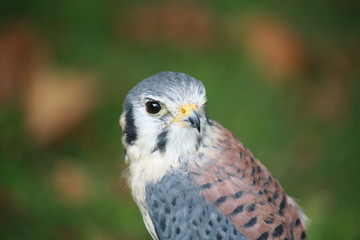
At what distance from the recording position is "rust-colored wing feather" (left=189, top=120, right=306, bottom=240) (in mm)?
3836

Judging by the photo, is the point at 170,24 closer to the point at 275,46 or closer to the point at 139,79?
the point at 139,79

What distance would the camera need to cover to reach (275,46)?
6898 millimetres

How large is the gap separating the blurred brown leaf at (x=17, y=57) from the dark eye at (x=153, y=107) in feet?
9.14

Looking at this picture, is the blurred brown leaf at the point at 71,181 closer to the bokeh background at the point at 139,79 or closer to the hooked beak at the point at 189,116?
the bokeh background at the point at 139,79

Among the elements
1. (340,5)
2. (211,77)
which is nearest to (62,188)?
(211,77)

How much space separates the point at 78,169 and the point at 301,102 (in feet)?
Answer: 7.62

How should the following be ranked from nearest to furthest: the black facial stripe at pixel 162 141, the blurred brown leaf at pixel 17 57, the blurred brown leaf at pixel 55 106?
the black facial stripe at pixel 162 141 < the blurred brown leaf at pixel 55 106 < the blurred brown leaf at pixel 17 57

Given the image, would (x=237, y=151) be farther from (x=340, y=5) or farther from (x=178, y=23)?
(x=340, y=5)

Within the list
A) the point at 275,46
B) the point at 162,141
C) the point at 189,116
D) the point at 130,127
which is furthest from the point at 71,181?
the point at 275,46

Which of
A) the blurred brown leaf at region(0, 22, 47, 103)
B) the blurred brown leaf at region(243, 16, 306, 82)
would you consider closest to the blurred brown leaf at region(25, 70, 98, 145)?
the blurred brown leaf at region(0, 22, 47, 103)

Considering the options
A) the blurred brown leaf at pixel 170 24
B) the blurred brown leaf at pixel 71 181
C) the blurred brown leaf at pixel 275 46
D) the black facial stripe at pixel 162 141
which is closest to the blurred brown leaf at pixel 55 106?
the blurred brown leaf at pixel 71 181

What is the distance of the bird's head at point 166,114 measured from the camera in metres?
3.81

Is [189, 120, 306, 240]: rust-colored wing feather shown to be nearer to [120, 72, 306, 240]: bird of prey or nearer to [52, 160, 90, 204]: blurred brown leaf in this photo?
[120, 72, 306, 240]: bird of prey

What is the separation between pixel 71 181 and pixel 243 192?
2.38 meters
